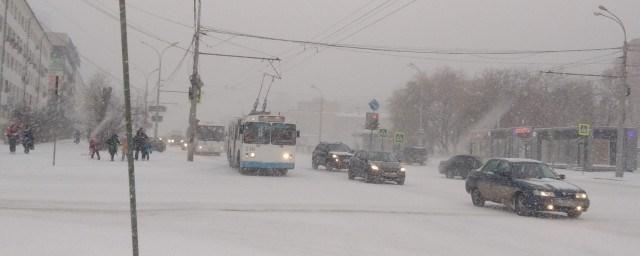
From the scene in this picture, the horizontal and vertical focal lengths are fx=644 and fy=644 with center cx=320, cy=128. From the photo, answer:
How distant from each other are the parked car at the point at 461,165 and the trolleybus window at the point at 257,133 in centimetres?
1163

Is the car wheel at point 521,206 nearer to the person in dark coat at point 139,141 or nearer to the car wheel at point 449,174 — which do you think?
the car wheel at point 449,174

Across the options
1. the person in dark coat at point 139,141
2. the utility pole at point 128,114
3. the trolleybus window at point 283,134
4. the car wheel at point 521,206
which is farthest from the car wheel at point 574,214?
the person in dark coat at point 139,141

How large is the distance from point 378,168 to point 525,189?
1047cm

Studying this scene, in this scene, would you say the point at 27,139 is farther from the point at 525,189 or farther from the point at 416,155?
the point at 416,155

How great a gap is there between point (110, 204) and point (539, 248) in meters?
8.99

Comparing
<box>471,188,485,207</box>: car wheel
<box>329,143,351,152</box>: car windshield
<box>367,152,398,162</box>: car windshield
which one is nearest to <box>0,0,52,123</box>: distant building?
<box>329,143,351,152</box>: car windshield

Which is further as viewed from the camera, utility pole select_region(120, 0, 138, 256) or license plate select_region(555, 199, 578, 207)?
license plate select_region(555, 199, 578, 207)

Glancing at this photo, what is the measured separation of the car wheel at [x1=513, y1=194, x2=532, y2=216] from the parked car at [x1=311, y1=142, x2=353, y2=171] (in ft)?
62.0

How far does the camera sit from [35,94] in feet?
268

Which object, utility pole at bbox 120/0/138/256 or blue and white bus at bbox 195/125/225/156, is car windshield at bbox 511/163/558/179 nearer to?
utility pole at bbox 120/0/138/256

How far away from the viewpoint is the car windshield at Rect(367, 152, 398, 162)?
26.7m

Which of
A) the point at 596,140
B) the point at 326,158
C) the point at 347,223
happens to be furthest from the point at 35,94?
the point at 347,223

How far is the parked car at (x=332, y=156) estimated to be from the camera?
3441 cm

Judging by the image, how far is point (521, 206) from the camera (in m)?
15.5
